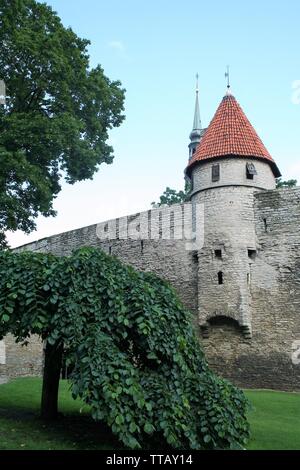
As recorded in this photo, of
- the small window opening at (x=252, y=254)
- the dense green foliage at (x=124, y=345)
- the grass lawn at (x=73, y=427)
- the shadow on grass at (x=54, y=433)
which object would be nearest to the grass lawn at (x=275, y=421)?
the grass lawn at (x=73, y=427)

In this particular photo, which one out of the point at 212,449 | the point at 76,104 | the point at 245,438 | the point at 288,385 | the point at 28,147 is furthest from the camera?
the point at 76,104

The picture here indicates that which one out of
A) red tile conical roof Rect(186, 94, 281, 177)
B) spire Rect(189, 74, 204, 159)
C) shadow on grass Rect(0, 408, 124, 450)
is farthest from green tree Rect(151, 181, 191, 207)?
shadow on grass Rect(0, 408, 124, 450)

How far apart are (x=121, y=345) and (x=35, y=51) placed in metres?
12.0

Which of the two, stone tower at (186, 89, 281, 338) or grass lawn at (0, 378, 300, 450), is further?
stone tower at (186, 89, 281, 338)

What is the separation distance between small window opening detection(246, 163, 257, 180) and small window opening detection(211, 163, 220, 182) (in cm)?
100

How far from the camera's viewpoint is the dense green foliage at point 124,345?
746cm

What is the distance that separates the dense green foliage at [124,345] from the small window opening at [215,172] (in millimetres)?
9775

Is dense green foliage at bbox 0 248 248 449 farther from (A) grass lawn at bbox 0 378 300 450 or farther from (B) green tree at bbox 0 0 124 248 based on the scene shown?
(B) green tree at bbox 0 0 124 248

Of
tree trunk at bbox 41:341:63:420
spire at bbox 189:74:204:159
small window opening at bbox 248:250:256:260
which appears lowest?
tree trunk at bbox 41:341:63:420

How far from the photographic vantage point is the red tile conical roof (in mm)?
18531

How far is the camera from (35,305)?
826cm

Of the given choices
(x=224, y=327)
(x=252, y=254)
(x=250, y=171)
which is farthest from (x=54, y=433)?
(x=250, y=171)
